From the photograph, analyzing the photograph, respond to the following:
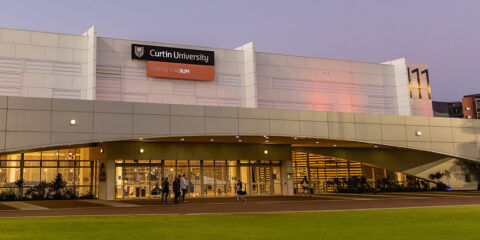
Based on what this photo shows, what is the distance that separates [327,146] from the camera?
39875 mm

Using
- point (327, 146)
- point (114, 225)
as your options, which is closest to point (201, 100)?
point (327, 146)

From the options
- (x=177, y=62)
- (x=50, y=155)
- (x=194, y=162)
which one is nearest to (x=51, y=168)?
(x=50, y=155)

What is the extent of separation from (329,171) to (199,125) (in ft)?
53.3

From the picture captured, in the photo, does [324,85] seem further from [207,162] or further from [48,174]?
[48,174]

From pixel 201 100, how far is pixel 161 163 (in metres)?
5.87

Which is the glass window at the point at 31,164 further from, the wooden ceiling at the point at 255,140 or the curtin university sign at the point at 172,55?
the curtin university sign at the point at 172,55

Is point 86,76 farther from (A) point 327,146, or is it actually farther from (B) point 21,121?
(A) point 327,146

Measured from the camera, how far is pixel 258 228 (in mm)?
12828

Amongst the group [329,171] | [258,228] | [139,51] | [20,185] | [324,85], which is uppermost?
[139,51]

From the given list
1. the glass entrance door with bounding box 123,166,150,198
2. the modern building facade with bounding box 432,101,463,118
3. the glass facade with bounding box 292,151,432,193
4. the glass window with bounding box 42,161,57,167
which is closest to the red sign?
the glass entrance door with bounding box 123,166,150,198

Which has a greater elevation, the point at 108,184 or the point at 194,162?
the point at 194,162

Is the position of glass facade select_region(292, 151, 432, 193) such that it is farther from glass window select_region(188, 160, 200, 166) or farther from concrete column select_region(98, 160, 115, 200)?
concrete column select_region(98, 160, 115, 200)

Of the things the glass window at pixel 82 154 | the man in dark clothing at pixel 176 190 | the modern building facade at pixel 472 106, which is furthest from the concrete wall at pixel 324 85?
the modern building facade at pixel 472 106

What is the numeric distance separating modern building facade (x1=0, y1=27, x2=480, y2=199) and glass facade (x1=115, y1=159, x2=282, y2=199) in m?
0.08
